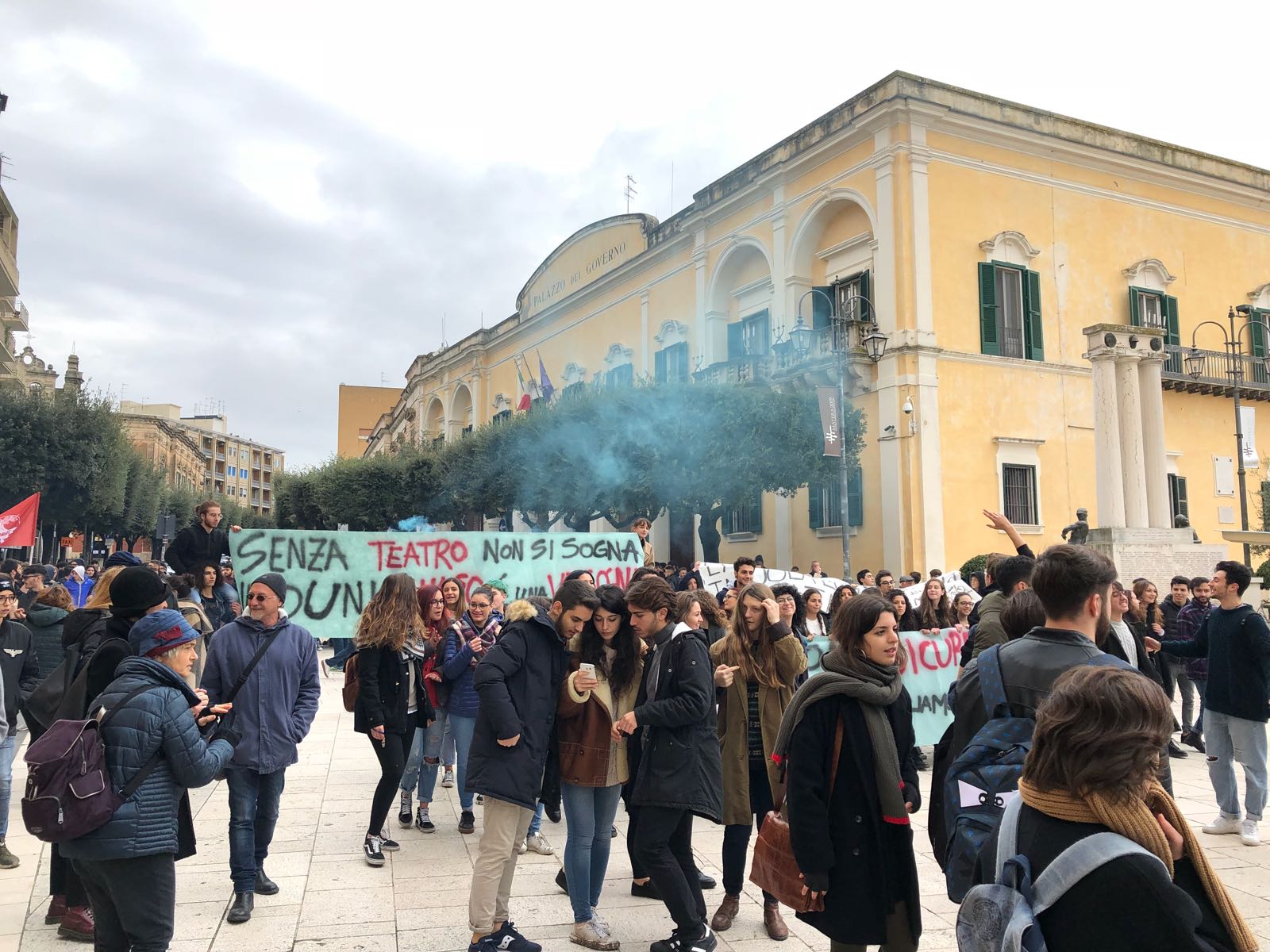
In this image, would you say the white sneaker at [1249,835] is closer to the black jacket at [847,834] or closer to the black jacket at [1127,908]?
the black jacket at [847,834]

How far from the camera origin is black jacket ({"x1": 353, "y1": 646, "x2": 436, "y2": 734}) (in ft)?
20.3

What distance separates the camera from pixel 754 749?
17.9 ft

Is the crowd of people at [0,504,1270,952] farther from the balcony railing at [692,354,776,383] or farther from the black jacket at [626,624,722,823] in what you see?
the balcony railing at [692,354,776,383]

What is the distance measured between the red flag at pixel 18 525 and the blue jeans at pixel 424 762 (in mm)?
10347

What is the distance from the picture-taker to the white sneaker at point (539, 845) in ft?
21.5

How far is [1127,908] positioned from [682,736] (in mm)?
2874

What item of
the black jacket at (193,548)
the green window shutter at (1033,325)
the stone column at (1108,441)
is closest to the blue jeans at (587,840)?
the black jacket at (193,548)

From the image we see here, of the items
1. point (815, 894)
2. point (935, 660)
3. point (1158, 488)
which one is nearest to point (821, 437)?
point (1158, 488)

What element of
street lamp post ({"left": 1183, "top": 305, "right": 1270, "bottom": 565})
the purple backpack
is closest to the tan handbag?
the purple backpack

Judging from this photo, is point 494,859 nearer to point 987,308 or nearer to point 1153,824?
point 1153,824

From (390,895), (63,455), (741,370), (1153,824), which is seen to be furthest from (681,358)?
(1153,824)

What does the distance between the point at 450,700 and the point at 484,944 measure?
263 centimetres

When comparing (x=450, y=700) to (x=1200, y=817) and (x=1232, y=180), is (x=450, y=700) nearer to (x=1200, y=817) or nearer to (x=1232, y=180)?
(x=1200, y=817)

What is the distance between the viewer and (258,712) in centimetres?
544
